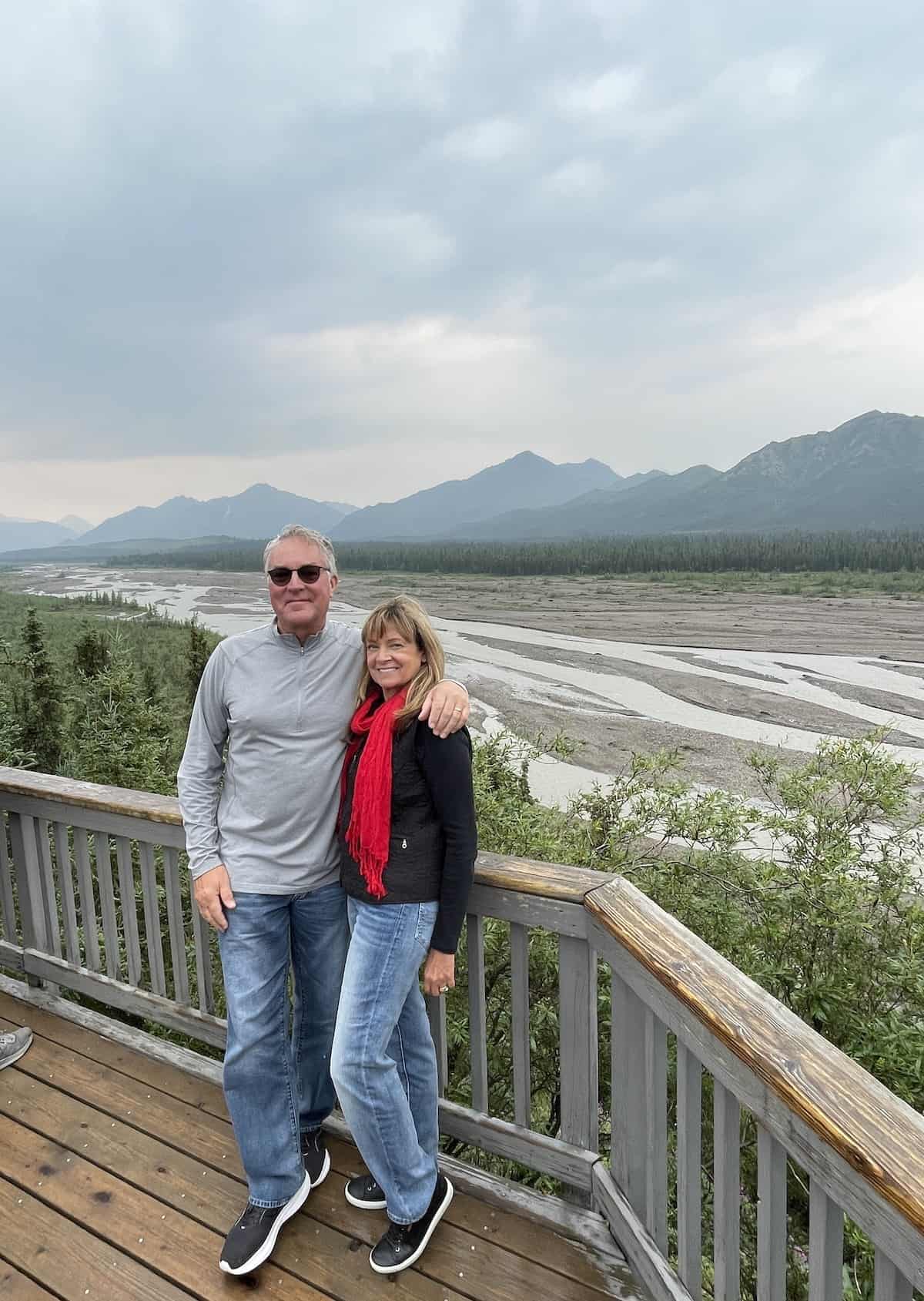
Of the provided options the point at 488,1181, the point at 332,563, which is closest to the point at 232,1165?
the point at 488,1181

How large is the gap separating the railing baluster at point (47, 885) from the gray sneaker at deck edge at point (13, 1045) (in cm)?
36

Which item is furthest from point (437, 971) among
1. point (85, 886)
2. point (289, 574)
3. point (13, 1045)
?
point (13, 1045)

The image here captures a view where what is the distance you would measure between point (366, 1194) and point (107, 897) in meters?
1.39

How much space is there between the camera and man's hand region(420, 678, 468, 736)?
188cm

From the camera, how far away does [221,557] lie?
511 ft

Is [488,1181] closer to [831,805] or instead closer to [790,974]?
[790,974]

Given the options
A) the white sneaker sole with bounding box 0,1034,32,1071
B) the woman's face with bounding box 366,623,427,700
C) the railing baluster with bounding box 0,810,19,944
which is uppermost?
the woman's face with bounding box 366,623,427,700

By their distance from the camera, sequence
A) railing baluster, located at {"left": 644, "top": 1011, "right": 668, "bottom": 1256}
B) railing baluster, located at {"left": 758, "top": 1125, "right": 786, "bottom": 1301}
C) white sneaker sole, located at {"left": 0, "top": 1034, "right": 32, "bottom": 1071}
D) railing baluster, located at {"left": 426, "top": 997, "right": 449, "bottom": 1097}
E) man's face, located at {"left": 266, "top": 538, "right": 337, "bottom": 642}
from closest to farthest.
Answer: railing baluster, located at {"left": 758, "top": 1125, "right": 786, "bottom": 1301} → railing baluster, located at {"left": 644, "top": 1011, "right": 668, "bottom": 1256} → man's face, located at {"left": 266, "top": 538, "right": 337, "bottom": 642} → railing baluster, located at {"left": 426, "top": 997, "right": 449, "bottom": 1097} → white sneaker sole, located at {"left": 0, "top": 1034, "right": 32, "bottom": 1071}

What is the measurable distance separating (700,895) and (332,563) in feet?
19.0

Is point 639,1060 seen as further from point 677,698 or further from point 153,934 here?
point 677,698

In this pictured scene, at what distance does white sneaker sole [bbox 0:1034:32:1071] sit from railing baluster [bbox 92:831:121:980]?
33 cm

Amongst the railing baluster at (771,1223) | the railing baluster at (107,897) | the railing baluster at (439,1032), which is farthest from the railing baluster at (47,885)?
the railing baluster at (771,1223)

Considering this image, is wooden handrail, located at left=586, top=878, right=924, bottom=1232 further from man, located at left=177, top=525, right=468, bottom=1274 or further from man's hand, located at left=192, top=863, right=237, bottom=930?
man's hand, located at left=192, top=863, right=237, bottom=930

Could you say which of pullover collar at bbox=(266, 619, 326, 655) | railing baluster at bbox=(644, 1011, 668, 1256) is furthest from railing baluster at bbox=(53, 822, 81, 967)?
railing baluster at bbox=(644, 1011, 668, 1256)
